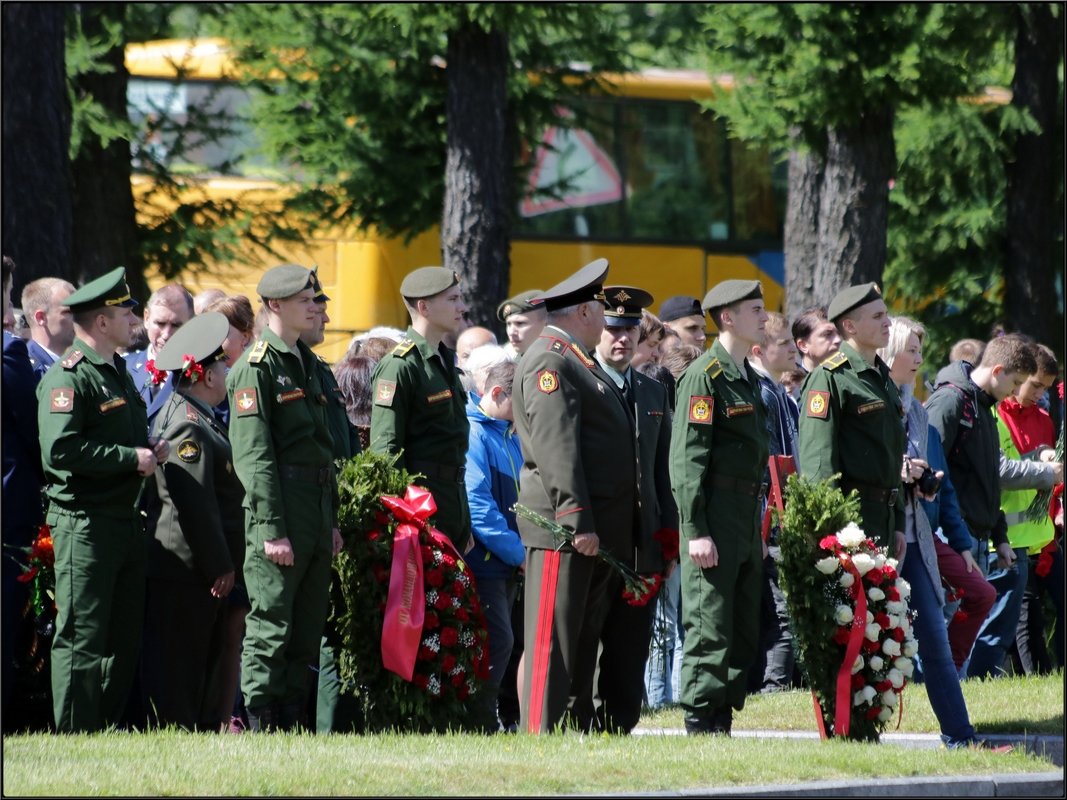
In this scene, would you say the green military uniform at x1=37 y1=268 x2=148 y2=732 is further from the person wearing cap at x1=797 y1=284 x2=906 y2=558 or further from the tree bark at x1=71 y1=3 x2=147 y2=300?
the tree bark at x1=71 y1=3 x2=147 y2=300

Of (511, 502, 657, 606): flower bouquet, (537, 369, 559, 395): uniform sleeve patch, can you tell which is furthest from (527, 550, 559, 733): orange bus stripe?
(537, 369, 559, 395): uniform sleeve patch

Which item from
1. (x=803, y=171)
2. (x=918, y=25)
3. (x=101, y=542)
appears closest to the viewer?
(x=101, y=542)

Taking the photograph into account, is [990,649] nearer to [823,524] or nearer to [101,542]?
[823,524]

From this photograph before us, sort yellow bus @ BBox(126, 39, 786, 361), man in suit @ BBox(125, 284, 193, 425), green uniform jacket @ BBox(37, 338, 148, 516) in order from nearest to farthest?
green uniform jacket @ BBox(37, 338, 148, 516) → man in suit @ BBox(125, 284, 193, 425) → yellow bus @ BBox(126, 39, 786, 361)

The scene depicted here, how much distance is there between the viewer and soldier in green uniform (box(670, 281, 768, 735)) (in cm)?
789

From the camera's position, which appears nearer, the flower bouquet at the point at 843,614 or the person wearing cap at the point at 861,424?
the flower bouquet at the point at 843,614

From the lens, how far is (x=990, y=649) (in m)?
11.1

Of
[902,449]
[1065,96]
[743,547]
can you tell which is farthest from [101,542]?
[1065,96]

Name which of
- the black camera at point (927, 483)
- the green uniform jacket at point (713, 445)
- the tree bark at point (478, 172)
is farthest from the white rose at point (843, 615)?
the tree bark at point (478, 172)

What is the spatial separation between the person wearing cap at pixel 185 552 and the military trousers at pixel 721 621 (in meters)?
2.16

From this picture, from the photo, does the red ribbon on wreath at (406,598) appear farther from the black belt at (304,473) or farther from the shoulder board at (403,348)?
the shoulder board at (403,348)

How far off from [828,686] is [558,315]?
2.11 m

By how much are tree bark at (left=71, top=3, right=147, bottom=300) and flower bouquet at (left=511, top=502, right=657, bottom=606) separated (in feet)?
35.8

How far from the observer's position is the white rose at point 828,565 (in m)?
7.91
